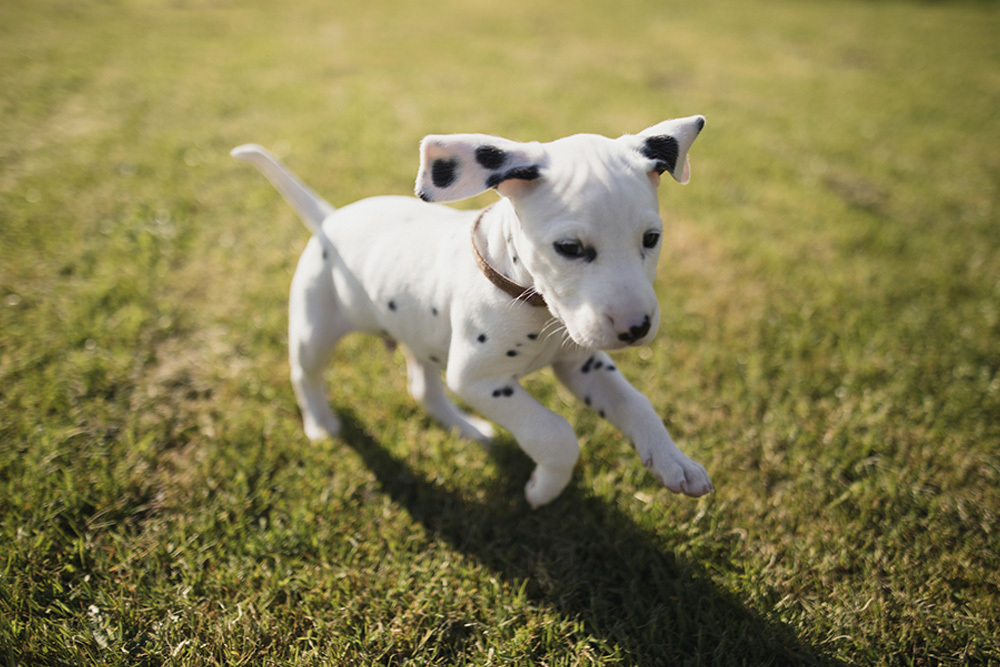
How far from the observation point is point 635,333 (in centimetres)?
163

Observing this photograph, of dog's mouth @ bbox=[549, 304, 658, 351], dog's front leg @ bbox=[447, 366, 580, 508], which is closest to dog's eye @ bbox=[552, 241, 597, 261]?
dog's mouth @ bbox=[549, 304, 658, 351]

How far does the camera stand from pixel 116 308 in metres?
3.81

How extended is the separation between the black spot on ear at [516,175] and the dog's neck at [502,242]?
0.16m

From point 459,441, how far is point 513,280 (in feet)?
4.21

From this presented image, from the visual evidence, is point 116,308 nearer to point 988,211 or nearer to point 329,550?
point 329,550

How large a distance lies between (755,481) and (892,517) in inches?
22.4

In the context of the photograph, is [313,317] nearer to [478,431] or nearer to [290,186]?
[290,186]

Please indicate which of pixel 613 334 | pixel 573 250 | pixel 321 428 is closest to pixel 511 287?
pixel 573 250

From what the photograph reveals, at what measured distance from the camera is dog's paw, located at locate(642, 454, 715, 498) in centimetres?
204

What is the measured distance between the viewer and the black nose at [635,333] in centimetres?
162

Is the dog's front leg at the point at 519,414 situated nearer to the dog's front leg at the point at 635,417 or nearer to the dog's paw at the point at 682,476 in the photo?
the dog's front leg at the point at 635,417

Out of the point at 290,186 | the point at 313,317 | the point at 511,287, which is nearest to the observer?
the point at 511,287

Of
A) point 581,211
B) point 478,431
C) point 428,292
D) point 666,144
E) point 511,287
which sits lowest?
point 478,431

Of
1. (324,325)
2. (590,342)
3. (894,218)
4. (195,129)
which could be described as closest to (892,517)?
(590,342)
